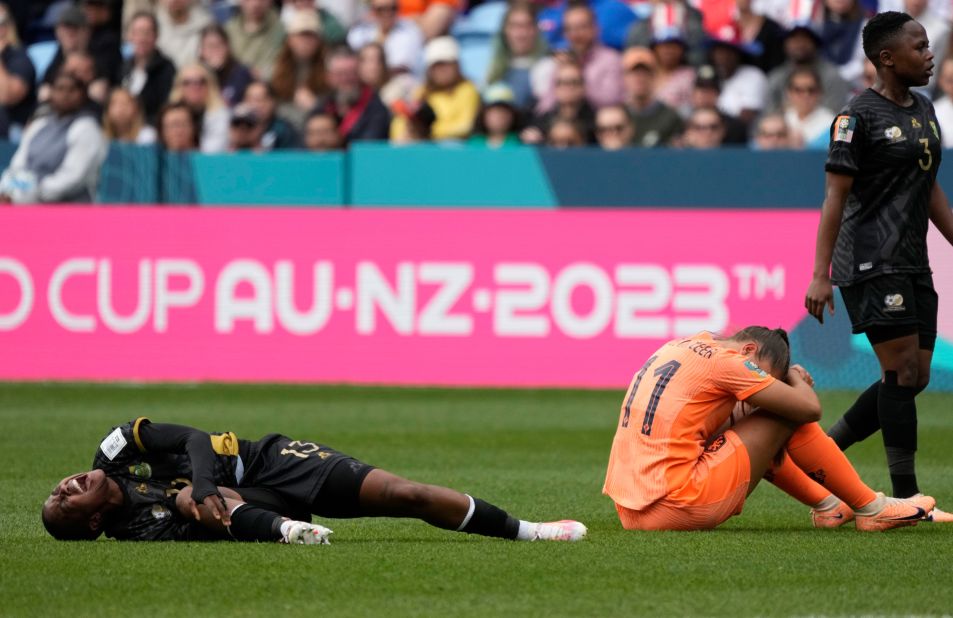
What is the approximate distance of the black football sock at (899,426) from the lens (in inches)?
287

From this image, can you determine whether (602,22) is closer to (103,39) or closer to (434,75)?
(434,75)

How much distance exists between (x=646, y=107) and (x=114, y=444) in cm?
1026

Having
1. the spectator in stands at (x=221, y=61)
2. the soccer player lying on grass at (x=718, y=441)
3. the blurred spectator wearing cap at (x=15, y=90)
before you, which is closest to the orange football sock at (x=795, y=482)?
the soccer player lying on grass at (x=718, y=441)

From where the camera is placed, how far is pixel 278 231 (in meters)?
14.4

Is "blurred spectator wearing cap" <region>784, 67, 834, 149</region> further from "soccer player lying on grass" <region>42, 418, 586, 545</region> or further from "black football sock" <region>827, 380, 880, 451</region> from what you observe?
"soccer player lying on grass" <region>42, 418, 586, 545</region>

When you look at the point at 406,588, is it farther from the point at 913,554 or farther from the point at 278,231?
the point at 278,231

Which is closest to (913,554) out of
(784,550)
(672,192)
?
(784,550)

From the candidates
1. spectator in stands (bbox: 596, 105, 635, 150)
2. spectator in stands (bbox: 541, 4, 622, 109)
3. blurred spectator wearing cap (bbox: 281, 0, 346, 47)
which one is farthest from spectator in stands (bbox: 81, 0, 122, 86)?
spectator in stands (bbox: 596, 105, 635, 150)

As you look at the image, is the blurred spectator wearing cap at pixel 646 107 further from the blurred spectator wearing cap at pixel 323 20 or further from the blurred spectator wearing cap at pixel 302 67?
the blurred spectator wearing cap at pixel 323 20

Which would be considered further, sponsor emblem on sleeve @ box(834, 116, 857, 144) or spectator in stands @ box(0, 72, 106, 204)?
spectator in stands @ box(0, 72, 106, 204)

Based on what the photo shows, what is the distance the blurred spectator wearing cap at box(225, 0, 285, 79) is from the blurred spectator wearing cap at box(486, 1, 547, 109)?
2.50 metres

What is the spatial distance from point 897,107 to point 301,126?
10.3 meters

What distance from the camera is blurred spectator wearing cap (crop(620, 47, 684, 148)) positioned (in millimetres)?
15766

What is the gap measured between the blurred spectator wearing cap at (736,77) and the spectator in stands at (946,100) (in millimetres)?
1897
